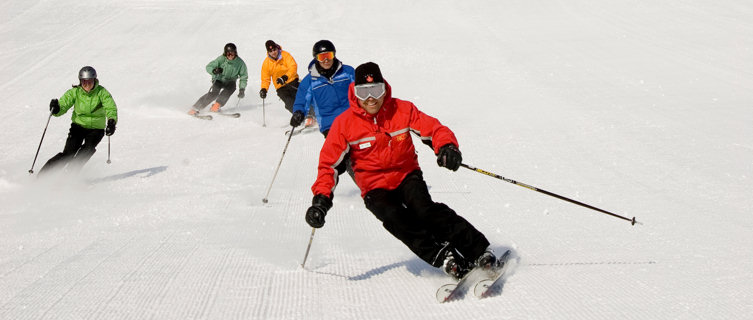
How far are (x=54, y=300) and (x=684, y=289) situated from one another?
3871 millimetres

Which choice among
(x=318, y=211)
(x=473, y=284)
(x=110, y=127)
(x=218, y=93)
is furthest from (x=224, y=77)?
(x=473, y=284)

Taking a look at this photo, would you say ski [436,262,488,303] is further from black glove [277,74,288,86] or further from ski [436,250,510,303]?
black glove [277,74,288,86]

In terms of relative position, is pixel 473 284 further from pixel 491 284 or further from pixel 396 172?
pixel 396 172

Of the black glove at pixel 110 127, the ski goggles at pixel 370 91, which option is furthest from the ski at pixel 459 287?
the black glove at pixel 110 127

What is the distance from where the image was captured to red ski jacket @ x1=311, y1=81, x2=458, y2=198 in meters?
4.39

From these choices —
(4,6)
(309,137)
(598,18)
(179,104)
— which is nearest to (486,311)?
(309,137)

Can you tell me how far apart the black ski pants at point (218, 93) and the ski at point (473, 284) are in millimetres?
10856

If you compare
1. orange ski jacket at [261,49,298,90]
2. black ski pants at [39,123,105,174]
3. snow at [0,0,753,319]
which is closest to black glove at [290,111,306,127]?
snow at [0,0,753,319]

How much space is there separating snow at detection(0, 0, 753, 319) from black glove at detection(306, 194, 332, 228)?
47 centimetres

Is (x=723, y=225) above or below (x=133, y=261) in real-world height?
above

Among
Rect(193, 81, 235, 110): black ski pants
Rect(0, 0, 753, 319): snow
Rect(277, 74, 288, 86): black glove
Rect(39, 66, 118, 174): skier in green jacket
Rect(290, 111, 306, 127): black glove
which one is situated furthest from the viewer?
Rect(193, 81, 235, 110): black ski pants

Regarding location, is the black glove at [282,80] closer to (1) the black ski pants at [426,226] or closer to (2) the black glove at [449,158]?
(1) the black ski pants at [426,226]

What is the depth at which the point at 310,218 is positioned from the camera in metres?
4.16

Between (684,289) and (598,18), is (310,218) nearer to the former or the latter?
(684,289)
